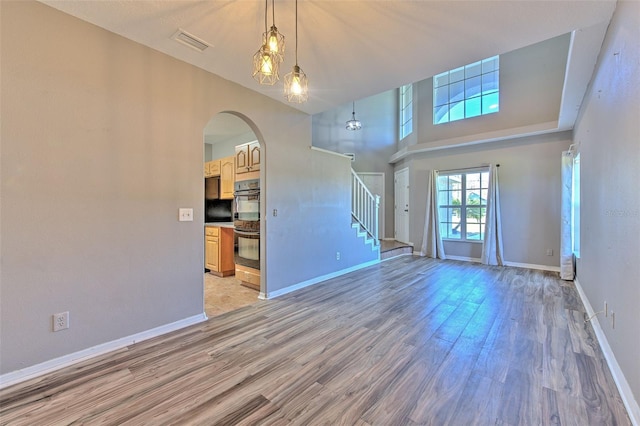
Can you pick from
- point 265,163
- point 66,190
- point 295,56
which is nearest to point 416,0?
point 295,56

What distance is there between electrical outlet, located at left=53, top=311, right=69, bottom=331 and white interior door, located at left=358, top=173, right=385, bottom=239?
22.6 feet

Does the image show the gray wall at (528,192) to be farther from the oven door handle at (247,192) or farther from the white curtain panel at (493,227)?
the oven door handle at (247,192)

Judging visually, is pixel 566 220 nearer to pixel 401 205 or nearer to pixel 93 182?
pixel 401 205

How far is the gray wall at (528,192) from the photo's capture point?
495cm

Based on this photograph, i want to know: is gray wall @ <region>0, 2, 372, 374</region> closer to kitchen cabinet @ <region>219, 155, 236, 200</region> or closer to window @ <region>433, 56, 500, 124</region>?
kitchen cabinet @ <region>219, 155, 236, 200</region>

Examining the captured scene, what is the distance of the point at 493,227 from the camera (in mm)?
Answer: 5430

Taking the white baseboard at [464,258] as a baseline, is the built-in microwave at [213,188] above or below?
above

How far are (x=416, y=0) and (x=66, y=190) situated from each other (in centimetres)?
294

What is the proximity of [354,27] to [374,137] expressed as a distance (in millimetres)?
5921

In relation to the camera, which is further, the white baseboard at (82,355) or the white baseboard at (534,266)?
the white baseboard at (534,266)

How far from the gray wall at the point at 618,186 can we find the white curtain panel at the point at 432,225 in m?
3.32

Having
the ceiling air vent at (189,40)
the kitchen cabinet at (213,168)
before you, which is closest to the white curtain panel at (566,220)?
the ceiling air vent at (189,40)

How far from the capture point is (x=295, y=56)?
262 centimetres

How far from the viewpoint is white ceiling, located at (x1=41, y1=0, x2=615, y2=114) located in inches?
77.7
